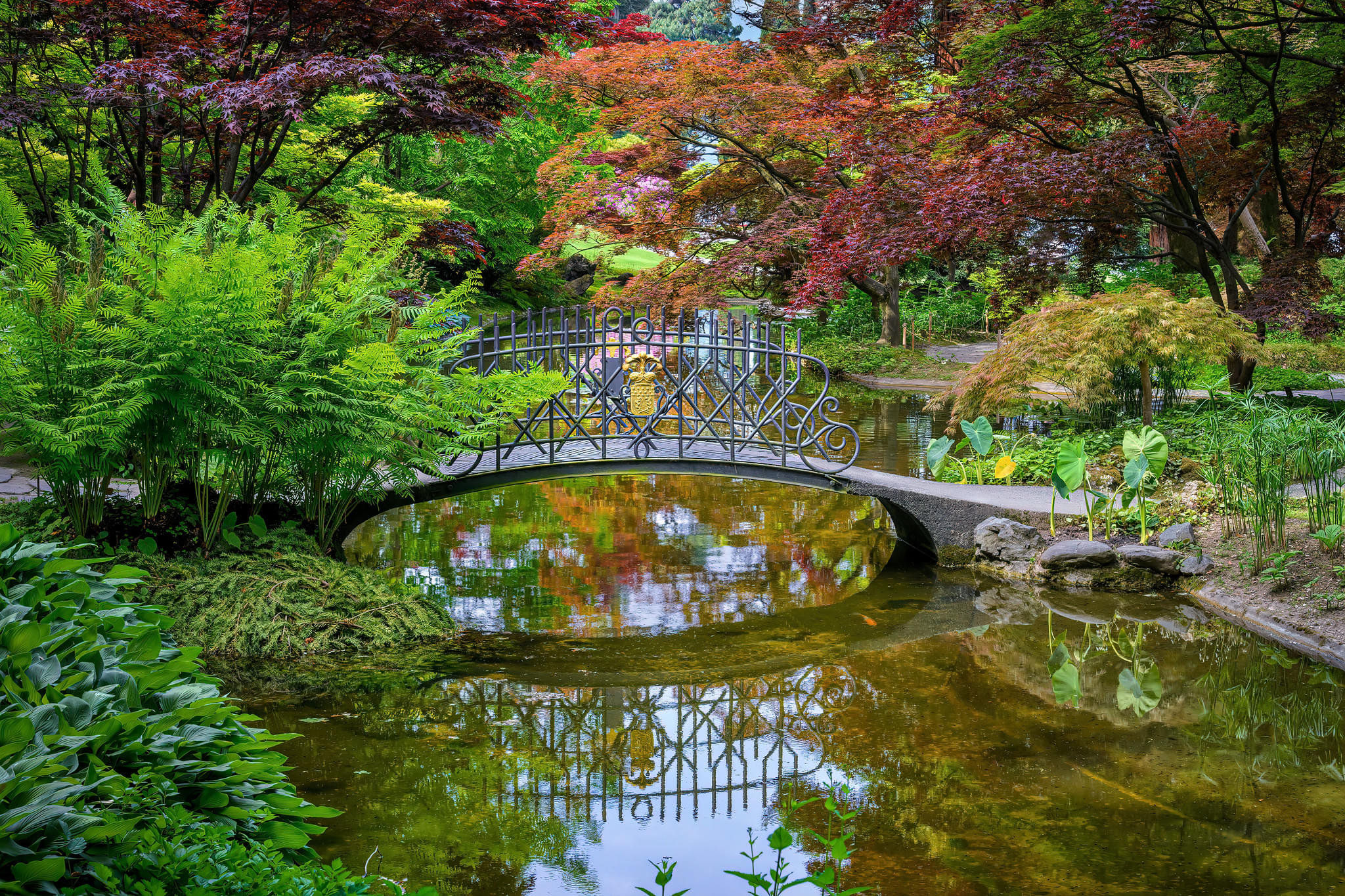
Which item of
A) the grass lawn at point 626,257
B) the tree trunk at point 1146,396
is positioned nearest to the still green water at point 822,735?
the tree trunk at point 1146,396

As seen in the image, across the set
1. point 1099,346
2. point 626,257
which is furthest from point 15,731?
point 626,257

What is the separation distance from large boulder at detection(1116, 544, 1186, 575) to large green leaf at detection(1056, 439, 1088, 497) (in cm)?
69

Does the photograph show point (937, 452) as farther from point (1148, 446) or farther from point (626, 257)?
point (626, 257)

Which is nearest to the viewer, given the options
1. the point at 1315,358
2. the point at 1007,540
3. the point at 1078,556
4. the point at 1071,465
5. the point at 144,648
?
the point at 144,648

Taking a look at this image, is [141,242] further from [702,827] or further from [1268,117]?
[1268,117]

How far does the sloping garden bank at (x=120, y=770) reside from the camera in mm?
2072

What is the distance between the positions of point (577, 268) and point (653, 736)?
23.7 metres

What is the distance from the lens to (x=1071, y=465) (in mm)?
8352

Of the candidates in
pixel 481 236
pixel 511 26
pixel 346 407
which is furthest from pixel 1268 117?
pixel 481 236

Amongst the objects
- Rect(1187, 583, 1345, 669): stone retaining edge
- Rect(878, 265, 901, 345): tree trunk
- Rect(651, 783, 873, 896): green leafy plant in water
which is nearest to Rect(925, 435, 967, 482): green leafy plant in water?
Rect(1187, 583, 1345, 669): stone retaining edge

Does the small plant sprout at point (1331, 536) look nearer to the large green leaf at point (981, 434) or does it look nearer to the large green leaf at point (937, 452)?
the large green leaf at point (981, 434)

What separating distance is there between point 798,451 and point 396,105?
14.6 ft

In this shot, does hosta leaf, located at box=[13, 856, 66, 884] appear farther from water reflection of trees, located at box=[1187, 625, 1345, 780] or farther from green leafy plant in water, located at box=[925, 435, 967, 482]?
green leafy plant in water, located at box=[925, 435, 967, 482]

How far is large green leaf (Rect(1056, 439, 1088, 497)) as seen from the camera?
8328 millimetres
